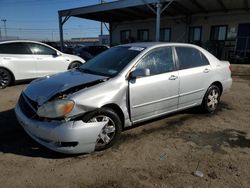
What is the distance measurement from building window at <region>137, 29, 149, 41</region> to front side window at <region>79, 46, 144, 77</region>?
18.6 meters

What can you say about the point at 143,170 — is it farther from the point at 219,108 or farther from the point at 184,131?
the point at 219,108

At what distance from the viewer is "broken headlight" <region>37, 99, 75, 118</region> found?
9.94 ft

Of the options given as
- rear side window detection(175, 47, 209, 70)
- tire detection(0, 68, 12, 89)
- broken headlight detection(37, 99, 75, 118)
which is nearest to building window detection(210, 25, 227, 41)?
rear side window detection(175, 47, 209, 70)

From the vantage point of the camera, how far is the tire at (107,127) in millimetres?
3260

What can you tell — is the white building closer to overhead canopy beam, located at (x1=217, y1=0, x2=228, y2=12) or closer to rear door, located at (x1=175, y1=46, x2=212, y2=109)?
overhead canopy beam, located at (x1=217, y1=0, x2=228, y2=12)

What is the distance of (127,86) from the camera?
11.9 feet

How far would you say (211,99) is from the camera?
5.18 metres

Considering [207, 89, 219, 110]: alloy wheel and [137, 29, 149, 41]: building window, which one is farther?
[137, 29, 149, 41]: building window

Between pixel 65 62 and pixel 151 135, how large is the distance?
19.4 feet

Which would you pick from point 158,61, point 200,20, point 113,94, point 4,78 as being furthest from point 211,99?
point 200,20

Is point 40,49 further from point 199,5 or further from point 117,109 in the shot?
point 199,5

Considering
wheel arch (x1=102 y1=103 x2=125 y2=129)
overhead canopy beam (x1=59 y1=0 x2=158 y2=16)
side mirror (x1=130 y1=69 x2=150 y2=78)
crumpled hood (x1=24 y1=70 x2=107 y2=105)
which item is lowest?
wheel arch (x1=102 y1=103 x2=125 y2=129)

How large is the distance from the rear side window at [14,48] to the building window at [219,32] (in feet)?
49.5

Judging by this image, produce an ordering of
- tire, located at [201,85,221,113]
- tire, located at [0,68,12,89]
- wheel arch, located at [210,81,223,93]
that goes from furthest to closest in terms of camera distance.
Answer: tire, located at [0,68,12,89] → wheel arch, located at [210,81,223,93] → tire, located at [201,85,221,113]
